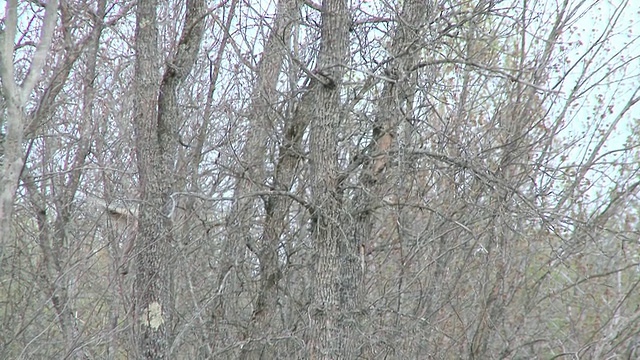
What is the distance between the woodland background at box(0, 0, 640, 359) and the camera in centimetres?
581

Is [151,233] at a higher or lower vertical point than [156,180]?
lower

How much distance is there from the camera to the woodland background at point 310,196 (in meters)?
5.81

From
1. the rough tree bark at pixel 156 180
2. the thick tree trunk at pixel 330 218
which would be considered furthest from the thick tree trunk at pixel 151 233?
the thick tree trunk at pixel 330 218

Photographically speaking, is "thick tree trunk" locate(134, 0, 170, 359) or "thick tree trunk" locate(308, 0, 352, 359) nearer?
"thick tree trunk" locate(308, 0, 352, 359)

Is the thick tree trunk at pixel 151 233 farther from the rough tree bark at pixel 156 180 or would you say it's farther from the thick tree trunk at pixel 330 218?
the thick tree trunk at pixel 330 218

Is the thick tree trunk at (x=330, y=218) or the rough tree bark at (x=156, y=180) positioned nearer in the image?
the thick tree trunk at (x=330, y=218)

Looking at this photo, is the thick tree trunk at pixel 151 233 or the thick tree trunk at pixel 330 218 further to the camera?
the thick tree trunk at pixel 151 233

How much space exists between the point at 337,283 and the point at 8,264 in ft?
16.3

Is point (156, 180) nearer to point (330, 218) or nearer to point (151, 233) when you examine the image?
point (151, 233)

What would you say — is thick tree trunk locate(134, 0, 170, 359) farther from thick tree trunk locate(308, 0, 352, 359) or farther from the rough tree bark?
thick tree trunk locate(308, 0, 352, 359)

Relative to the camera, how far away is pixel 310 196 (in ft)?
20.8

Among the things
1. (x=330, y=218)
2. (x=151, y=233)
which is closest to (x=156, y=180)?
(x=151, y=233)

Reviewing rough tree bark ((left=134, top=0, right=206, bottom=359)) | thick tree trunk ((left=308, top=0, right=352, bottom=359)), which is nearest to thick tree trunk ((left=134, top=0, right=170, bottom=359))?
rough tree bark ((left=134, top=0, right=206, bottom=359))

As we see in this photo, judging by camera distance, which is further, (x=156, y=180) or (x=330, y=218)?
(x=156, y=180)
